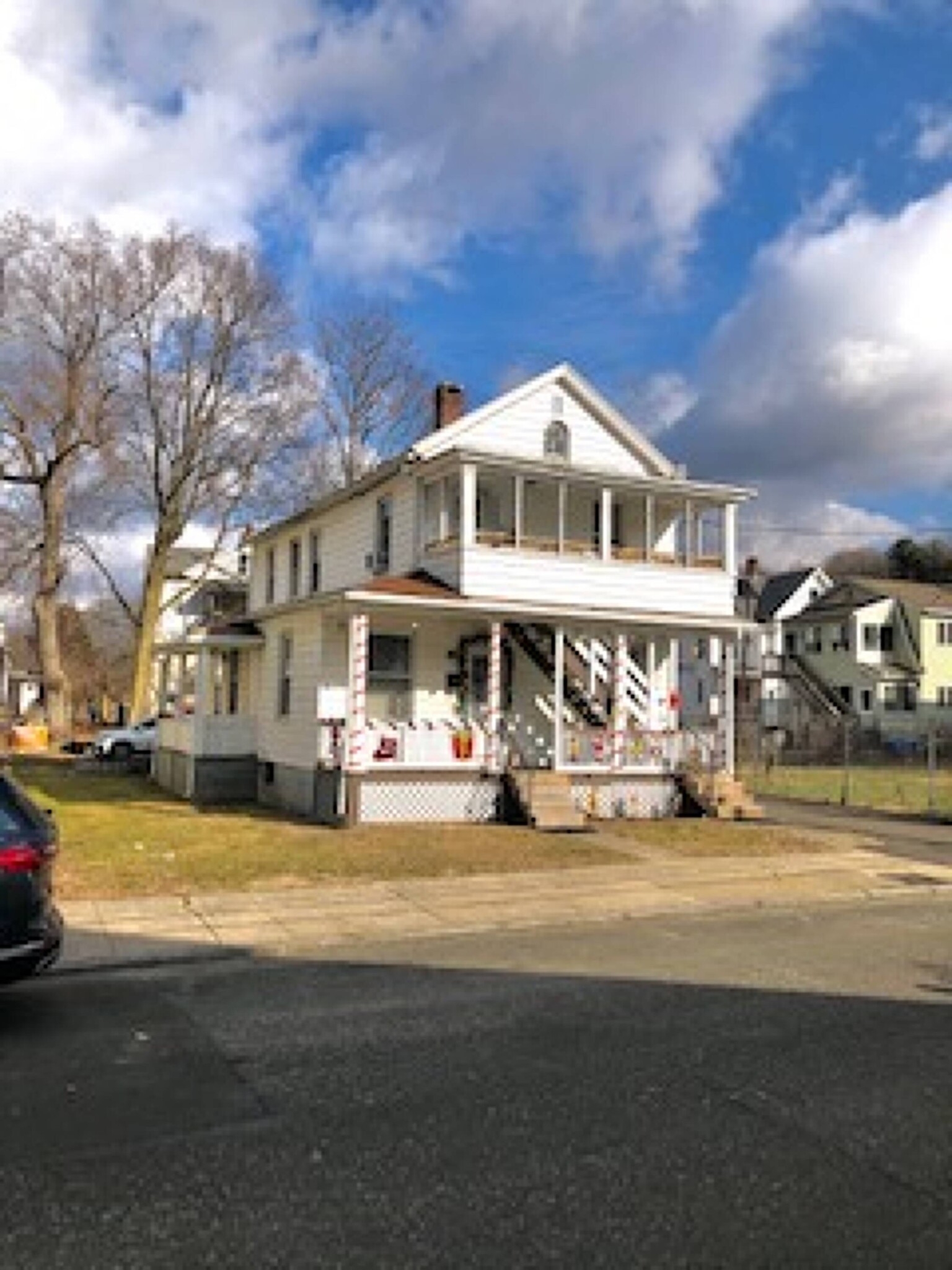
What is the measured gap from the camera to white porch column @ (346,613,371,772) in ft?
61.7

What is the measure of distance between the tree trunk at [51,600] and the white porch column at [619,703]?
28609 mm

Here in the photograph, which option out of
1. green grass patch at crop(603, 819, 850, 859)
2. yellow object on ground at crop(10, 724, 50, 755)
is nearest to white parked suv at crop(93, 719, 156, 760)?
yellow object on ground at crop(10, 724, 50, 755)

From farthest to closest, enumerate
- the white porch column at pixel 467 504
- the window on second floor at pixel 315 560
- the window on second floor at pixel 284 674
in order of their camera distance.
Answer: the window on second floor at pixel 315 560 < the window on second floor at pixel 284 674 < the white porch column at pixel 467 504

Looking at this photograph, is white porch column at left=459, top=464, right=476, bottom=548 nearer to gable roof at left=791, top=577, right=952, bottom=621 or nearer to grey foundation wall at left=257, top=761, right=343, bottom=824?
grey foundation wall at left=257, top=761, right=343, bottom=824

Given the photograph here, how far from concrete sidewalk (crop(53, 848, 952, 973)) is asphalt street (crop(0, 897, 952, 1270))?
849mm

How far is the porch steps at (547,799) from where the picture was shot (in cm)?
1880

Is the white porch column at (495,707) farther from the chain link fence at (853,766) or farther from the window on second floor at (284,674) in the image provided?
the chain link fence at (853,766)

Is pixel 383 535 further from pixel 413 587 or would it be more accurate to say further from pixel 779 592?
pixel 779 592

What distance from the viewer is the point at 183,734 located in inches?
999

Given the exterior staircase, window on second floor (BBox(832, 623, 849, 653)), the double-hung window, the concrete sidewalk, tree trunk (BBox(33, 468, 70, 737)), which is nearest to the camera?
the concrete sidewalk

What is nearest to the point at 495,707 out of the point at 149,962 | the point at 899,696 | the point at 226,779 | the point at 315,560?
the point at 226,779

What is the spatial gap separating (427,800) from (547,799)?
2.08 metres

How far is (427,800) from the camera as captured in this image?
63.9 ft

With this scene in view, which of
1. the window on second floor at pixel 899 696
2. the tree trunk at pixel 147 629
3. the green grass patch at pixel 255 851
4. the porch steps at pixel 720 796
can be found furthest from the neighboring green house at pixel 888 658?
the green grass patch at pixel 255 851
